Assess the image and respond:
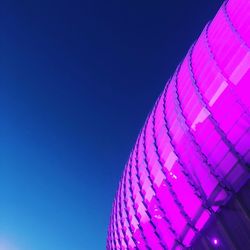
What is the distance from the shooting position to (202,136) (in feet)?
40.2

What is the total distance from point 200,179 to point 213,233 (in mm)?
1910

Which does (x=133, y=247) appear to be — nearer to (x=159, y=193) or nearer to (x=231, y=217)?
(x=159, y=193)

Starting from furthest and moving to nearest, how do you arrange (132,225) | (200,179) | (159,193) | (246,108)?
(132,225) < (159,193) < (200,179) < (246,108)

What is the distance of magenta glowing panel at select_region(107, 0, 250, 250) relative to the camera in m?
11.1

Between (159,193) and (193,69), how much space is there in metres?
5.39

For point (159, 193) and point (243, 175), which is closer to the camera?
point (243, 175)

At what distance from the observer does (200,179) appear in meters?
12.3

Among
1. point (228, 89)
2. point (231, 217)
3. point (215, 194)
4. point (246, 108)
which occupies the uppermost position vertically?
point (228, 89)

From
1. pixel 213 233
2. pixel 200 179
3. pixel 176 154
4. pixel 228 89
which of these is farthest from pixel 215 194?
pixel 228 89

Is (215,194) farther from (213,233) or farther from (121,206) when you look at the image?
(121,206)

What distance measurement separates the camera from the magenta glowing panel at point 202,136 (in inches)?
436

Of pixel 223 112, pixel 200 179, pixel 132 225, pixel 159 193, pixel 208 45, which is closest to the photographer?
pixel 223 112

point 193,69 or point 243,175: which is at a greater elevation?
point 193,69

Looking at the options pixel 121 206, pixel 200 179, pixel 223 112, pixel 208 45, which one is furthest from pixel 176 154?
pixel 121 206
